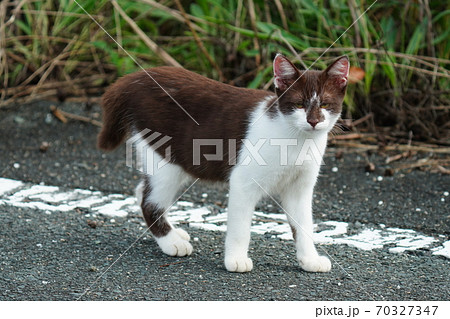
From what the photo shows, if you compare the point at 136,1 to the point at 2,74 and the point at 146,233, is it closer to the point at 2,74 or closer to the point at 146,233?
the point at 2,74

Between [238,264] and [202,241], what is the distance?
0.52 metres

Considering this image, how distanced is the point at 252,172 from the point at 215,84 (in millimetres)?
545

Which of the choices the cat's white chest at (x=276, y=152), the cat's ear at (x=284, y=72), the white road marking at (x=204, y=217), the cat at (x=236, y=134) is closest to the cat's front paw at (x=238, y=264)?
the cat at (x=236, y=134)

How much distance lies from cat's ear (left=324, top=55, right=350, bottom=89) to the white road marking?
35.8 inches

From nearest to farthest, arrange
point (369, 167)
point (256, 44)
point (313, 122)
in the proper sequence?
point (313, 122) → point (369, 167) → point (256, 44)

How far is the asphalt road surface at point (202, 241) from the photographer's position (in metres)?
3.00

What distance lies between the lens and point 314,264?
3.21 meters

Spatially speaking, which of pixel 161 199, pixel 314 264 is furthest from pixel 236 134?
pixel 314 264

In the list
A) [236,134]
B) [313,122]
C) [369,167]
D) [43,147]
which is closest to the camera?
[313,122]

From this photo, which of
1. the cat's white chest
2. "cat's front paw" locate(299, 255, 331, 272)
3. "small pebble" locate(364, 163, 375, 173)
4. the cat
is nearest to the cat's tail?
the cat

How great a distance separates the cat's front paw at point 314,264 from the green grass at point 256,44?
6.34ft

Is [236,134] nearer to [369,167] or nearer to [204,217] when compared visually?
[204,217]

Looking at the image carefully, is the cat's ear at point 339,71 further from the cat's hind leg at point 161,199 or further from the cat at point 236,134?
the cat's hind leg at point 161,199

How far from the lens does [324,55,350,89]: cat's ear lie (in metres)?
3.08
